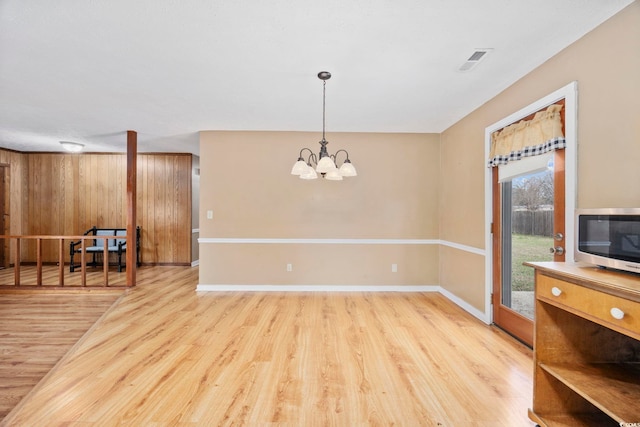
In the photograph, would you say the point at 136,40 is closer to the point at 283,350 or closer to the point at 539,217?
the point at 283,350

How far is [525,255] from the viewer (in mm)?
2662

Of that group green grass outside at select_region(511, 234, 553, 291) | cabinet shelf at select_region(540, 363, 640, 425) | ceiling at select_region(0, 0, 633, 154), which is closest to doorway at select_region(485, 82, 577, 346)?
green grass outside at select_region(511, 234, 553, 291)

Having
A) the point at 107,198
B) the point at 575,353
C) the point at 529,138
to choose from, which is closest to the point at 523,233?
the point at 529,138

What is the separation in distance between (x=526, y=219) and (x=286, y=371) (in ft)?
8.33

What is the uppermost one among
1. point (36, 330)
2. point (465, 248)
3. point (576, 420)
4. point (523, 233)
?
point (523, 233)

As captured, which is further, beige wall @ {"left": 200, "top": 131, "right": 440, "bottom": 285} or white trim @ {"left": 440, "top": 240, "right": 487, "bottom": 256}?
beige wall @ {"left": 200, "top": 131, "right": 440, "bottom": 285}

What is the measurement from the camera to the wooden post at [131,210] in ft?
14.3

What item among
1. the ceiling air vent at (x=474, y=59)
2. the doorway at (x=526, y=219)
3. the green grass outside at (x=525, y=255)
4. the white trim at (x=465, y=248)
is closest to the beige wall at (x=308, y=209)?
the white trim at (x=465, y=248)

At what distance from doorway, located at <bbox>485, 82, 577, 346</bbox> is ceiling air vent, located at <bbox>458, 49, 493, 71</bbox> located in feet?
2.05

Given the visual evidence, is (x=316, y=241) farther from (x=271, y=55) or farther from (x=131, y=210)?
(x=131, y=210)

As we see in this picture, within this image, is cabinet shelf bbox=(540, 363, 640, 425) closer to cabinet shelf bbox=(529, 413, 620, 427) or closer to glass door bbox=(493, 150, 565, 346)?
cabinet shelf bbox=(529, 413, 620, 427)

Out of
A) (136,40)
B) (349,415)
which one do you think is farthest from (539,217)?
(136,40)

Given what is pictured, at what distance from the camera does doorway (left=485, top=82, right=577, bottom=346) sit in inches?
82.3

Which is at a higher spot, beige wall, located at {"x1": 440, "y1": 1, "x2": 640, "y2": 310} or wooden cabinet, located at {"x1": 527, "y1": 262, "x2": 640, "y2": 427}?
beige wall, located at {"x1": 440, "y1": 1, "x2": 640, "y2": 310}
